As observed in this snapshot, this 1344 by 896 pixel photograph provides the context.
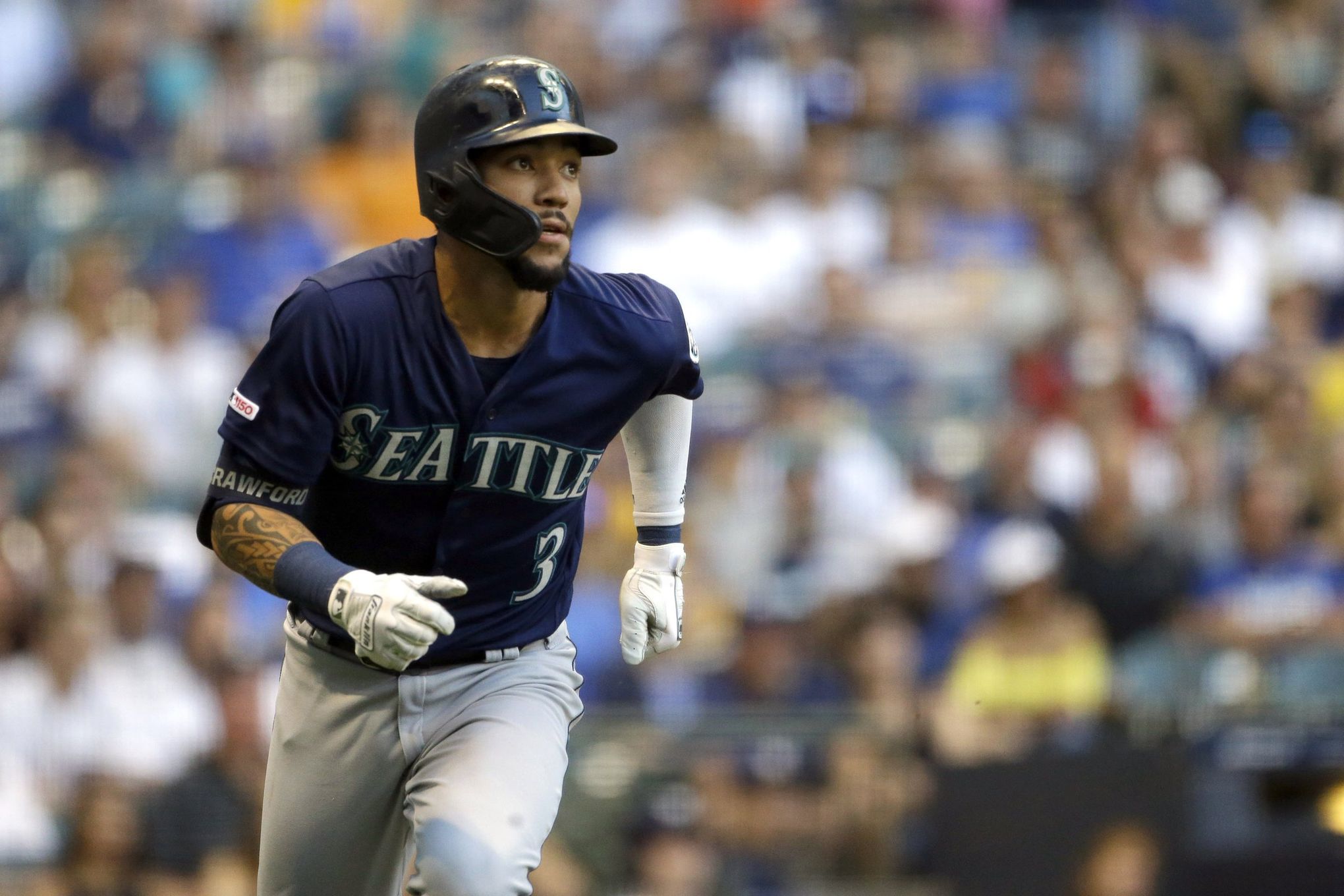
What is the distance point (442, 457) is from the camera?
3775 mm

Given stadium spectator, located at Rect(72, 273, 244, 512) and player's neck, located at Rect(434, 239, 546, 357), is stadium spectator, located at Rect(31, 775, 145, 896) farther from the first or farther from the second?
player's neck, located at Rect(434, 239, 546, 357)

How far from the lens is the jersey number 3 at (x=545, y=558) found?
155 inches

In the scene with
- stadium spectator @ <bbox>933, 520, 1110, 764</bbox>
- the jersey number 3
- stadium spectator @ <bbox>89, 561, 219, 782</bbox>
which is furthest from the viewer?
stadium spectator @ <bbox>89, 561, 219, 782</bbox>

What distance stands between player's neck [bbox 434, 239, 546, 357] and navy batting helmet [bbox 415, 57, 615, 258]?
8cm

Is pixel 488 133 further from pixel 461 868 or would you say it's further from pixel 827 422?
pixel 827 422

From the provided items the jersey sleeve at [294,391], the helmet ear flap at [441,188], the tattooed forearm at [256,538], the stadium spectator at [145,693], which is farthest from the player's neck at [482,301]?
the stadium spectator at [145,693]

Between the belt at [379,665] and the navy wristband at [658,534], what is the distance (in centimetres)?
46

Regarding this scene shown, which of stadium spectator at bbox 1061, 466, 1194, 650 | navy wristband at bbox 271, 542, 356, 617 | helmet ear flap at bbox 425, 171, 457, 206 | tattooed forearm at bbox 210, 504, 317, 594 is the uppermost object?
stadium spectator at bbox 1061, 466, 1194, 650

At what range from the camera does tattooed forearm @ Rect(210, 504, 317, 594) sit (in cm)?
353

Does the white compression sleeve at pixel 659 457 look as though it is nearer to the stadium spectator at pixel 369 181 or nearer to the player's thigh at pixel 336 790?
the player's thigh at pixel 336 790

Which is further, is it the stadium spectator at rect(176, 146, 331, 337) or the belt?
the stadium spectator at rect(176, 146, 331, 337)

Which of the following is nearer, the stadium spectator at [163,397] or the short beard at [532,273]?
the short beard at [532,273]

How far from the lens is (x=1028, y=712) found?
6.84 meters

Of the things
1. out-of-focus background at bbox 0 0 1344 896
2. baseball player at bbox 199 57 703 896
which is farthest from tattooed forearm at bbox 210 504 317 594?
out-of-focus background at bbox 0 0 1344 896
